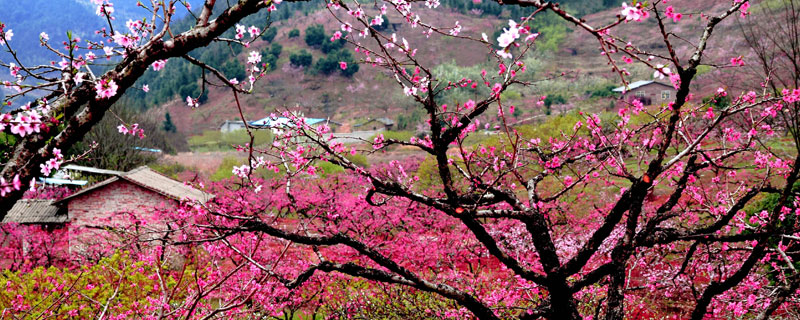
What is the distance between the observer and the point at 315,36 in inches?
3098

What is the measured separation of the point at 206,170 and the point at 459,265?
26531 mm

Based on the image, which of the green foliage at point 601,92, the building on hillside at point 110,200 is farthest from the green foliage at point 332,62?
the building on hillside at point 110,200

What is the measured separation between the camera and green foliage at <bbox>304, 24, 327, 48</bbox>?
78062mm

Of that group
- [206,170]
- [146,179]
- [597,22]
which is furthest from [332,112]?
[146,179]

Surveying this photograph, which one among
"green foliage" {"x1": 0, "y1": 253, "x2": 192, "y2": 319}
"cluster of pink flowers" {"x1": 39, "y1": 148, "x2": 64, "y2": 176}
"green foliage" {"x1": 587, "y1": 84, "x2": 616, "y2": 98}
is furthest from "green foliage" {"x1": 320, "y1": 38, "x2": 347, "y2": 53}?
"cluster of pink flowers" {"x1": 39, "y1": 148, "x2": 64, "y2": 176}

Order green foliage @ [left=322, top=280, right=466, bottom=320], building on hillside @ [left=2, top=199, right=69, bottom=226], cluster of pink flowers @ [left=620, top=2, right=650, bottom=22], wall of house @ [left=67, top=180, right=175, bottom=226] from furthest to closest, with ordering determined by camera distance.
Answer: building on hillside @ [left=2, top=199, right=69, bottom=226], wall of house @ [left=67, top=180, right=175, bottom=226], green foliage @ [left=322, top=280, right=466, bottom=320], cluster of pink flowers @ [left=620, top=2, right=650, bottom=22]

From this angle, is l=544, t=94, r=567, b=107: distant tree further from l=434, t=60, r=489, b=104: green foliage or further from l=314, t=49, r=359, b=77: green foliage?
l=314, t=49, r=359, b=77: green foliage

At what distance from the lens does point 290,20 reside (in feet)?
319

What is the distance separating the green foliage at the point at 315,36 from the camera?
7806 cm

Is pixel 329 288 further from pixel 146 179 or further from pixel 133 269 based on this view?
pixel 146 179

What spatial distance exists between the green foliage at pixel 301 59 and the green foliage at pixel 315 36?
520 cm

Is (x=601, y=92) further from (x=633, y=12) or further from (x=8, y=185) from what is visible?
(x=8, y=185)

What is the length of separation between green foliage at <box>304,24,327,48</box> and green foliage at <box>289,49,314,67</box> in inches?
205

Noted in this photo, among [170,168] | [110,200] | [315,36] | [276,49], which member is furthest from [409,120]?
[110,200]
